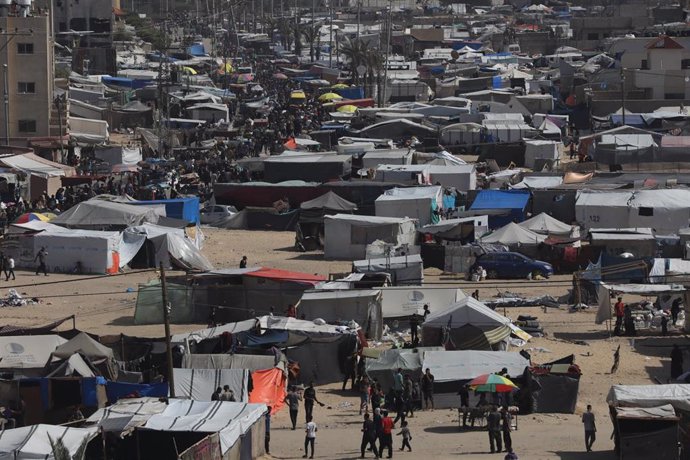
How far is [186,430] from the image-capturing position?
17578 millimetres

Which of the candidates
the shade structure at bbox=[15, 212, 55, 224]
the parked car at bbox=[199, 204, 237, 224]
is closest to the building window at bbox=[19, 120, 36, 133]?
the parked car at bbox=[199, 204, 237, 224]

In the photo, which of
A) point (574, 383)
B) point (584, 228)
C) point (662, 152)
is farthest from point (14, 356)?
point (662, 152)

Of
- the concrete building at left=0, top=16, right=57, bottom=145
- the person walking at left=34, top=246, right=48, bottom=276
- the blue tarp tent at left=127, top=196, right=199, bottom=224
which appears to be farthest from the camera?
the concrete building at left=0, top=16, right=57, bottom=145

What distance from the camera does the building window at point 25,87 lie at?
52969 mm

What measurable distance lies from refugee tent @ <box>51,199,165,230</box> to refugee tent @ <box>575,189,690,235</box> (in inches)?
360

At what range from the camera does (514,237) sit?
31812 millimetres

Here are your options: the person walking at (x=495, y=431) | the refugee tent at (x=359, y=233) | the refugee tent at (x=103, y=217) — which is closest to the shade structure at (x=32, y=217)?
the refugee tent at (x=103, y=217)

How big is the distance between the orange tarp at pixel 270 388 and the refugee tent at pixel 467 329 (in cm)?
278

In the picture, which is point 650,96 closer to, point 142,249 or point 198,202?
point 198,202

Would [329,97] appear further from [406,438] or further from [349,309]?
[406,438]

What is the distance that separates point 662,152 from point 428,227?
45.3 ft

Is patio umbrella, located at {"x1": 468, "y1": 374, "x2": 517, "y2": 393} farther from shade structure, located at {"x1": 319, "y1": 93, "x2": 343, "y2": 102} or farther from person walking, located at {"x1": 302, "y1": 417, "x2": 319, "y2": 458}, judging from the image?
shade structure, located at {"x1": 319, "y1": 93, "x2": 343, "y2": 102}

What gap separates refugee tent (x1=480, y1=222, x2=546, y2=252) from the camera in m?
31.6

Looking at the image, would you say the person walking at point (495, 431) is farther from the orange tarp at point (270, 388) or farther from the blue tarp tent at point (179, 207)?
the blue tarp tent at point (179, 207)
